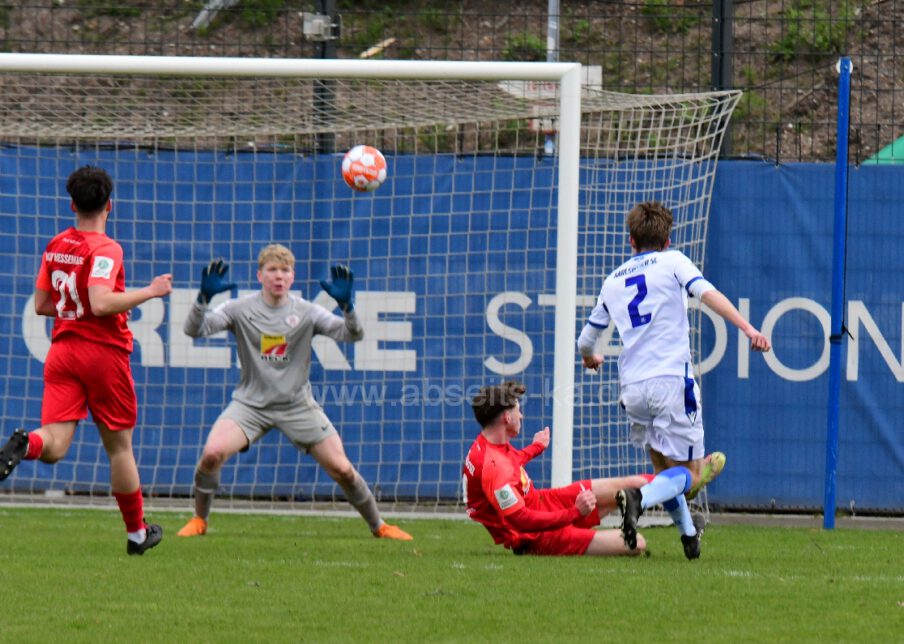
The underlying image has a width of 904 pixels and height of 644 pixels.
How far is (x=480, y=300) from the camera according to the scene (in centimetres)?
1141

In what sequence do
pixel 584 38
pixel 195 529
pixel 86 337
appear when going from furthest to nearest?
pixel 584 38 < pixel 195 529 < pixel 86 337

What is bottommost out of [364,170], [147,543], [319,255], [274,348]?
[147,543]

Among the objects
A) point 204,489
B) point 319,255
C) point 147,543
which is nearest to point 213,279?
point 147,543

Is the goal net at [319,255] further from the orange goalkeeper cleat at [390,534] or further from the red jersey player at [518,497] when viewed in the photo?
the red jersey player at [518,497]

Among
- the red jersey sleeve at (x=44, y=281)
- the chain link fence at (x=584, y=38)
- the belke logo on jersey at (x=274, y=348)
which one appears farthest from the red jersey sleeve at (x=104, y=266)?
the chain link fence at (x=584, y=38)

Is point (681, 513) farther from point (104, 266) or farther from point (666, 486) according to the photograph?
point (104, 266)

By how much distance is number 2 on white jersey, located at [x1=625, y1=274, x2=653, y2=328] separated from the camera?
7.53 m

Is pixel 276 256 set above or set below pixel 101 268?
above

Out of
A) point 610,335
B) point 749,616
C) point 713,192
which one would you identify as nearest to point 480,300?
point 610,335

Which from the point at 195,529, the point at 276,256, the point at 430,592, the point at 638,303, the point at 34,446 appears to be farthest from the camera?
the point at 195,529

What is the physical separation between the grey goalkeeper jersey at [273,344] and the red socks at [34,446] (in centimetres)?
201

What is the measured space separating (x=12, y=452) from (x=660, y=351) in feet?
10.5

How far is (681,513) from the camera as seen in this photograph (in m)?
7.50

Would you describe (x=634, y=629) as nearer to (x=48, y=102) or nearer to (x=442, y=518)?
(x=442, y=518)
